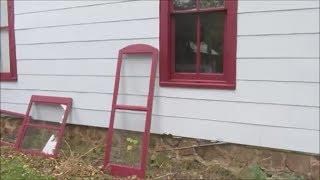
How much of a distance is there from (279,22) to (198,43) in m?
1.03

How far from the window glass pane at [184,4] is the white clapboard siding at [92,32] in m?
0.29

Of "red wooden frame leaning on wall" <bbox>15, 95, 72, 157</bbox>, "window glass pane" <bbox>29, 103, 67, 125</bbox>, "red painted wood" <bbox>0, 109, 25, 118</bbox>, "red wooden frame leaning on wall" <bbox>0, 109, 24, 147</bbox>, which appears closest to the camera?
"red wooden frame leaning on wall" <bbox>15, 95, 72, 157</bbox>

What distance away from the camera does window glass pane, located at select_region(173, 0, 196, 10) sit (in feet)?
16.7

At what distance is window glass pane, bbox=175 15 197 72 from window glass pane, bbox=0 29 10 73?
10.9 feet

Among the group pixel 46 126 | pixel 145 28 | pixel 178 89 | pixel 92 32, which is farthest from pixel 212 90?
A: pixel 46 126

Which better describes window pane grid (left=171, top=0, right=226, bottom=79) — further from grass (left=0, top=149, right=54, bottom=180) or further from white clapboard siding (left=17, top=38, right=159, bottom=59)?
grass (left=0, top=149, right=54, bottom=180)

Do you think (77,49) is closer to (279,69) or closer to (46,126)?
(46,126)

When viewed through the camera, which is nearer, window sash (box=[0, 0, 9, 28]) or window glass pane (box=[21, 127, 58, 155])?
window glass pane (box=[21, 127, 58, 155])

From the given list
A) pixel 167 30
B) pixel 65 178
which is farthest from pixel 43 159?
pixel 167 30

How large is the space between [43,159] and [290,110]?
334 centimetres

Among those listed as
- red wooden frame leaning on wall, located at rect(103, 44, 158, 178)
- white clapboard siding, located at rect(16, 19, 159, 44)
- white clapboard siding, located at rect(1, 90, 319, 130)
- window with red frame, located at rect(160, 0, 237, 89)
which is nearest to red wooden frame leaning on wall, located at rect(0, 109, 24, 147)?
white clapboard siding, located at rect(16, 19, 159, 44)

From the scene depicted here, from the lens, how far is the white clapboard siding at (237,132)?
4.40 m

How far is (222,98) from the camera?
488cm

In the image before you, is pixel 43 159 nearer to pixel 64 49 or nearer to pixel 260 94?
pixel 64 49
